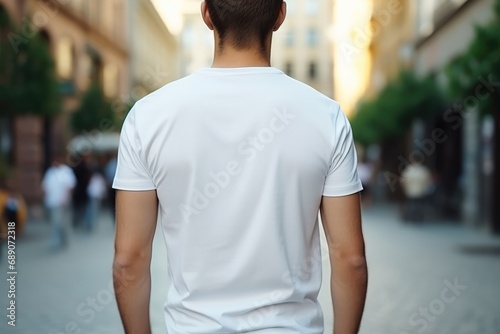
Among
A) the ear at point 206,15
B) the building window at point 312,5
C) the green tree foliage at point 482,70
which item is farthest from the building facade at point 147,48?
the ear at point 206,15

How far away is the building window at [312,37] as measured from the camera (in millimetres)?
97375

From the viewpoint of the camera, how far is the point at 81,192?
2123 cm

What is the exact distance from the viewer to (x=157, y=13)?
6712cm

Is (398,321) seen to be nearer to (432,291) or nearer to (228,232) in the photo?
(432,291)

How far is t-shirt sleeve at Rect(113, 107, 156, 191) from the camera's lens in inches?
82.3

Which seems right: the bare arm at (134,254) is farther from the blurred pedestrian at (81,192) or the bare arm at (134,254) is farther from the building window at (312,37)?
the building window at (312,37)

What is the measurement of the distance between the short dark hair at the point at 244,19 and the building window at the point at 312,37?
9627 cm

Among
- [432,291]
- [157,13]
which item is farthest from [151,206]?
[157,13]

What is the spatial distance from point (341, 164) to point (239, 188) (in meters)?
0.25

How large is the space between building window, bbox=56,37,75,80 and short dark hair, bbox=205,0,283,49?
32654 mm

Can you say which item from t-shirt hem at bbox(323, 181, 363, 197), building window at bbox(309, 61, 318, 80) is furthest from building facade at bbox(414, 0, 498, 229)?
building window at bbox(309, 61, 318, 80)

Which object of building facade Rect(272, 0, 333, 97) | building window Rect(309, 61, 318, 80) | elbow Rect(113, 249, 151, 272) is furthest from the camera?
building window Rect(309, 61, 318, 80)

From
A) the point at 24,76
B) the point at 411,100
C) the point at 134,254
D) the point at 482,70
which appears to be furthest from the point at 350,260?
the point at 411,100

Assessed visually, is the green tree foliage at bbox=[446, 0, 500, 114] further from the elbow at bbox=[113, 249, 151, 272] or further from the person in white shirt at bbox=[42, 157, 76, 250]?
the elbow at bbox=[113, 249, 151, 272]
